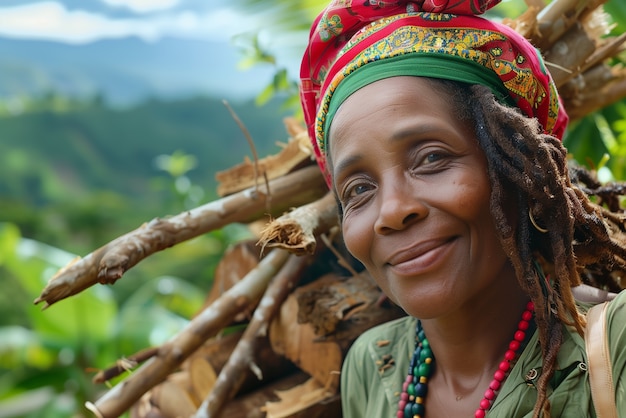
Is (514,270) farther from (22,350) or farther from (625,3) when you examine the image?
(22,350)

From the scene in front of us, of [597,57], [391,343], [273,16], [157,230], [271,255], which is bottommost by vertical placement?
[391,343]

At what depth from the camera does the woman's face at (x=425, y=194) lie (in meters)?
1.32

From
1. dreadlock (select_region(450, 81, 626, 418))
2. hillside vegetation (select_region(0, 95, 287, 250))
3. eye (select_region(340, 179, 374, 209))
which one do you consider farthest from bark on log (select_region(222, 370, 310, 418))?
hillside vegetation (select_region(0, 95, 287, 250))

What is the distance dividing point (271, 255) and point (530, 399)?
107cm

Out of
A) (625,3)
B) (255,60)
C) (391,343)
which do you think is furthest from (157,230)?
(625,3)

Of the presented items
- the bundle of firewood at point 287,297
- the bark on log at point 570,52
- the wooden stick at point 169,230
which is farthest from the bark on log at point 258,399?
the bark on log at point 570,52

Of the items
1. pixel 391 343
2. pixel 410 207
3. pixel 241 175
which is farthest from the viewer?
pixel 241 175

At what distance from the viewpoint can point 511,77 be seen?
1378 millimetres

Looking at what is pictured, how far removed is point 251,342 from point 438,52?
3.68 feet

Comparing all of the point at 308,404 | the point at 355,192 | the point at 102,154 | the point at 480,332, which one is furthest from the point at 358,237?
the point at 102,154

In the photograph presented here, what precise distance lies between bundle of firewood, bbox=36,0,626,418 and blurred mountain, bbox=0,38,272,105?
295 inches

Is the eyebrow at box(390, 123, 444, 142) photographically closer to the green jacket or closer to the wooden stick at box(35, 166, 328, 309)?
the green jacket

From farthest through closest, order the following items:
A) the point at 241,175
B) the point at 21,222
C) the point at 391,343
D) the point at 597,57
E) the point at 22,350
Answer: the point at 21,222, the point at 22,350, the point at 241,175, the point at 597,57, the point at 391,343

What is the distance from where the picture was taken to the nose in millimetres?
1316
